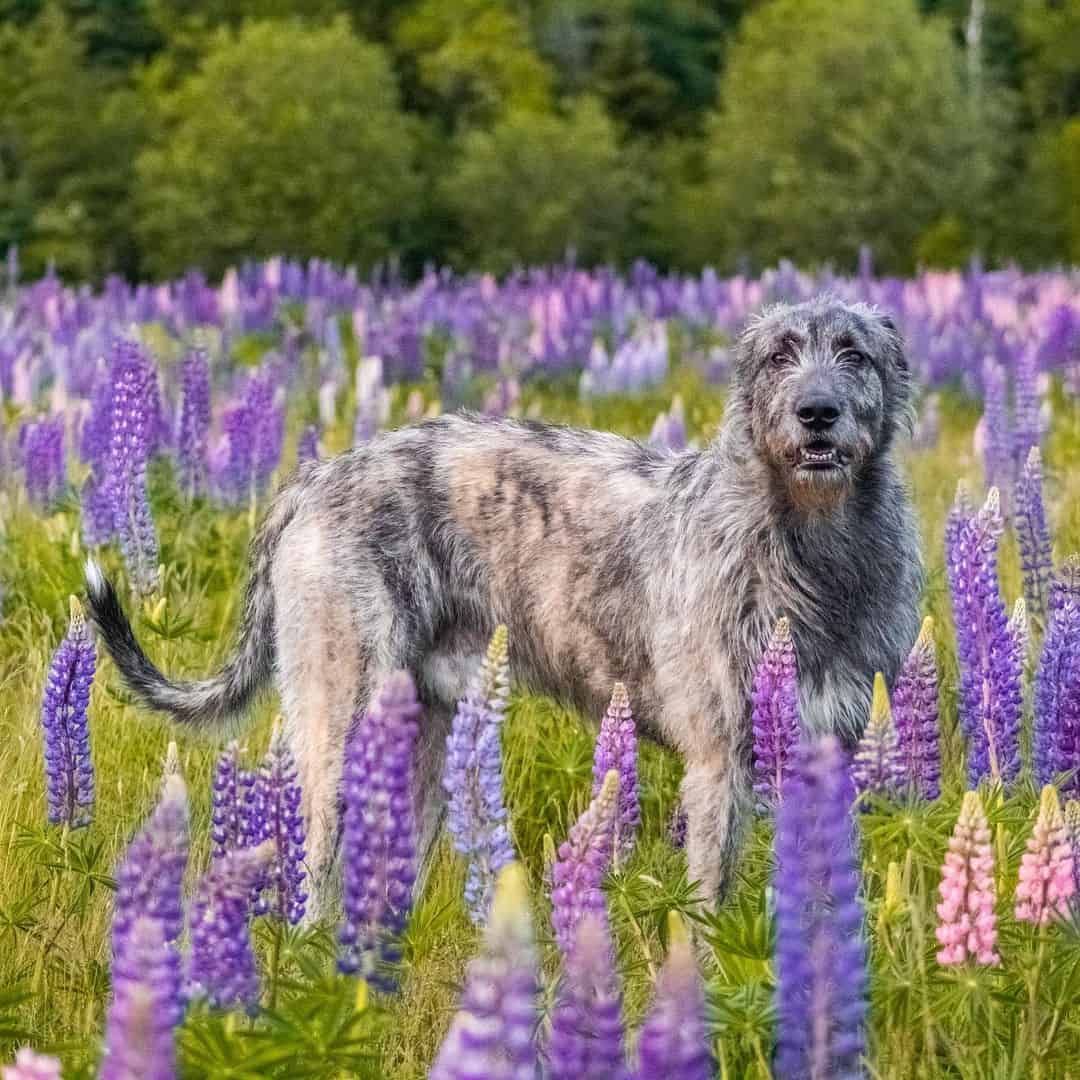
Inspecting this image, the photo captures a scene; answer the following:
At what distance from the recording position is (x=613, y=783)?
8.18 feet

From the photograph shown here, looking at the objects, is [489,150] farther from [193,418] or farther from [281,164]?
[193,418]

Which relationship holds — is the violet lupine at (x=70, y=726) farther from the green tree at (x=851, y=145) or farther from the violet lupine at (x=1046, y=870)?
the green tree at (x=851, y=145)

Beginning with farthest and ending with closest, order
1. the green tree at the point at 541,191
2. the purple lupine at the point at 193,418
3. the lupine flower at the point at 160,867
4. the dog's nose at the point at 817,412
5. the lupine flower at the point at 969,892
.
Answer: the green tree at the point at 541,191
the purple lupine at the point at 193,418
the dog's nose at the point at 817,412
the lupine flower at the point at 969,892
the lupine flower at the point at 160,867

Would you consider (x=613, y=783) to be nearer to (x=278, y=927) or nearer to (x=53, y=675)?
(x=278, y=927)

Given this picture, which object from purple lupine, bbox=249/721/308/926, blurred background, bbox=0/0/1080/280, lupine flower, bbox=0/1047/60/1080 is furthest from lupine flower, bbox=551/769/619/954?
blurred background, bbox=0/0/1080/280

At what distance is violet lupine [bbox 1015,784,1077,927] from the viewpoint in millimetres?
2525

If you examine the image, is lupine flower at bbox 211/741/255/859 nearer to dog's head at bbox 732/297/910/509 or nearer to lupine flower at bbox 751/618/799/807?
lupine flower at bbox 751/618/799/807

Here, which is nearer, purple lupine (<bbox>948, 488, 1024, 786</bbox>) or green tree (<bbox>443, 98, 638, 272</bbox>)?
purple lupine (<bbox>948, 488, 1024, 786</bbox>)

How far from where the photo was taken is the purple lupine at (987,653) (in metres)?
3.70

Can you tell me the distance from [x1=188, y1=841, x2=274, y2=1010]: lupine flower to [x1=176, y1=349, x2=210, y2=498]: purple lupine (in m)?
4.73

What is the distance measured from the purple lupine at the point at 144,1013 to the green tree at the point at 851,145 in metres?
27.3

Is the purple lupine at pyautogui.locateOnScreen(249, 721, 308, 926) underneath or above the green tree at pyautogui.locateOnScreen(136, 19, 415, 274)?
underneath

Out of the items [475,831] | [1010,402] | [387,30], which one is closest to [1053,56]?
[387,30]

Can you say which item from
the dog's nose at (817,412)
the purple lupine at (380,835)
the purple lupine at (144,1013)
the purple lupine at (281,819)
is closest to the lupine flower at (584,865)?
the purple lupine at (380,835)
